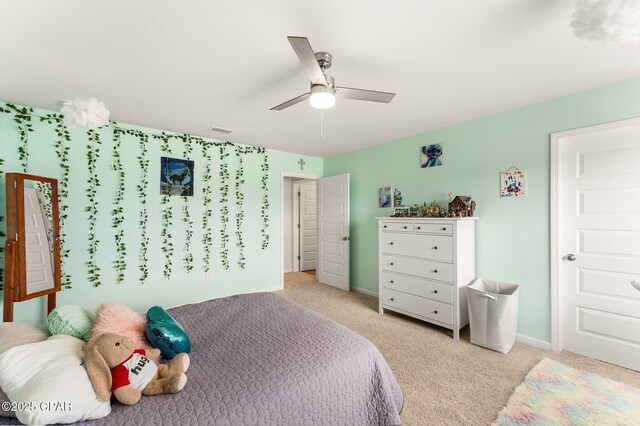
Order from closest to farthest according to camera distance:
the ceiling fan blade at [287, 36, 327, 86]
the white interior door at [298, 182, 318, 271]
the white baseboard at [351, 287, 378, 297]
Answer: the ceiling fan blade at [287, 36, 327, 86] < the white baseboard at [351, 287, 378, 297] < the white interior door at [298, 182, 318, 271]

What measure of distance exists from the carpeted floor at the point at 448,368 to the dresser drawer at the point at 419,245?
842 mm

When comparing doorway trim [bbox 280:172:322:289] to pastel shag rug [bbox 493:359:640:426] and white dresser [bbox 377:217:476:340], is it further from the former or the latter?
pastel shag rug [bbox 493:359:640:426]

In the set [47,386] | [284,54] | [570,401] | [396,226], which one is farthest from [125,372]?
[396,226]

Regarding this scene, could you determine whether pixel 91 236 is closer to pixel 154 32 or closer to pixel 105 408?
pixel 154 32

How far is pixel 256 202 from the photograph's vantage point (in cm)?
430

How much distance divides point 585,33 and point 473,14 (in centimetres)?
51

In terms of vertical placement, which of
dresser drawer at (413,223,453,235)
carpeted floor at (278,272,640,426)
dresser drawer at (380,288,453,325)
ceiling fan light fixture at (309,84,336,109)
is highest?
ceiling fan light fixture at (309,84,336,109)

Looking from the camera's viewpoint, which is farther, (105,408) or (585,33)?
(585,33)

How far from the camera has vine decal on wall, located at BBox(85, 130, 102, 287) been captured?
9.96ft

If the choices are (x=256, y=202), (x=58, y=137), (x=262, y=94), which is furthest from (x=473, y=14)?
(x=58, y=137)

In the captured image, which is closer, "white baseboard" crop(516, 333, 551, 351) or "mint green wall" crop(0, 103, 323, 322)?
"white baseboard" crop(516, 333, 551, 351)

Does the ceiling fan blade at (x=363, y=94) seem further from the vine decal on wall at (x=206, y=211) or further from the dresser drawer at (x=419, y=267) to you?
A: the vine decal on wall at (x=206, y=211)

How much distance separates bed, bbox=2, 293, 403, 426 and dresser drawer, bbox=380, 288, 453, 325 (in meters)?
1.52

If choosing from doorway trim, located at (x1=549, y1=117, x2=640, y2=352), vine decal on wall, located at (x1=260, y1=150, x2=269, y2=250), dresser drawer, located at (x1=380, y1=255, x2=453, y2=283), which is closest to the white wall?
vine decal on wall, located at (x1=260, y1=150, x2=269, y2=250)
